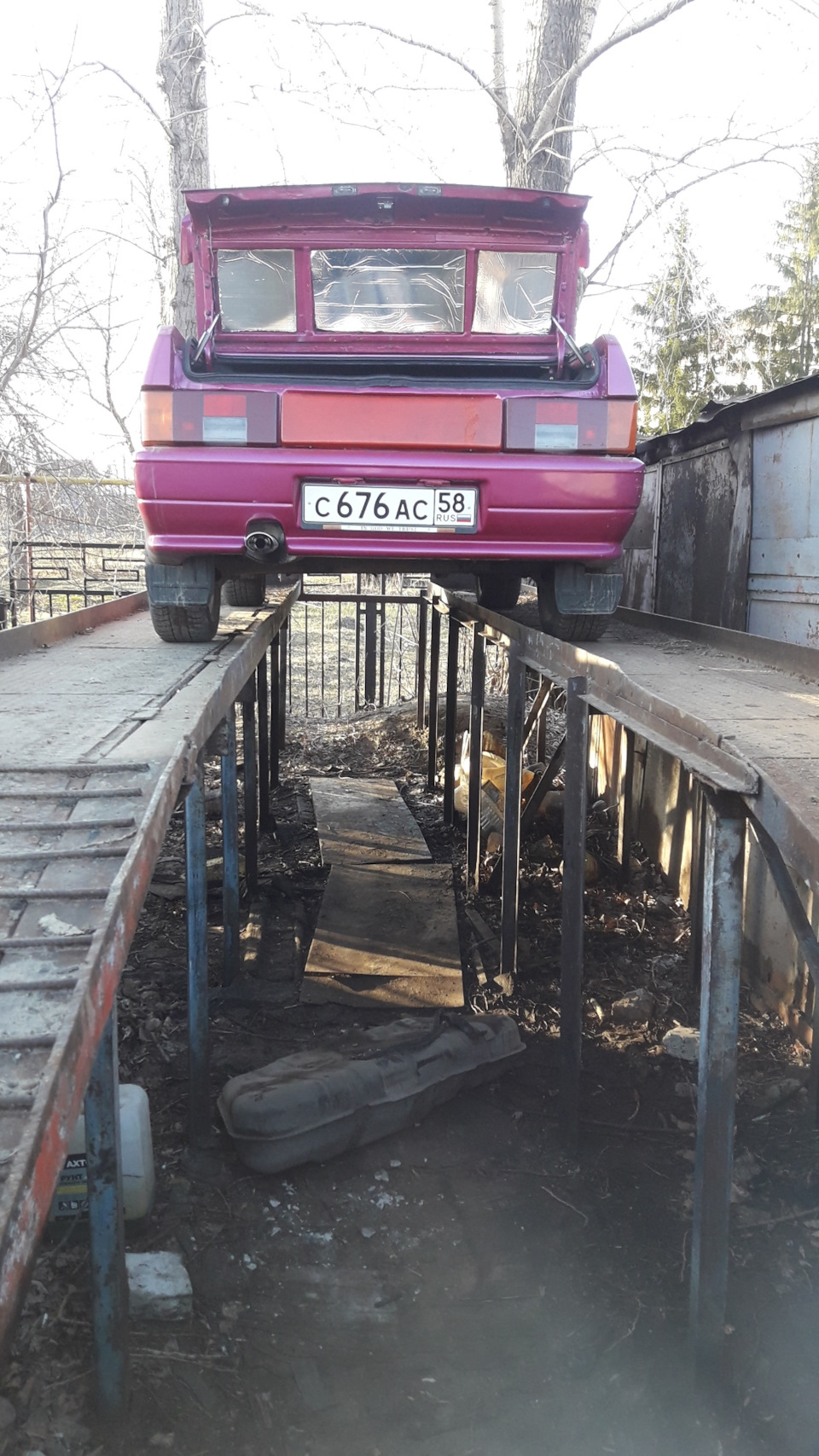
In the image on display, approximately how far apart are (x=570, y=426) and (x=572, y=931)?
181 cm

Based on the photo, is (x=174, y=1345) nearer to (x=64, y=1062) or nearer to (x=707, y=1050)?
(x=707, y=1050)

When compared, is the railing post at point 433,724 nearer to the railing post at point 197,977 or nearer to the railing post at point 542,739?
the railing post at point 542,739

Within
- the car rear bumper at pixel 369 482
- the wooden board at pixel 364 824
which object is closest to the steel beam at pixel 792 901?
the car rear bumper at pixel 369 482

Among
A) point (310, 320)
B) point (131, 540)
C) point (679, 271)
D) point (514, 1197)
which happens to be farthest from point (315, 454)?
point (131, 540)

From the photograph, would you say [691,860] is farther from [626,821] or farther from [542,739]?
[542,739]

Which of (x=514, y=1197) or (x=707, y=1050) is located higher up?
(x=707, y=1050)

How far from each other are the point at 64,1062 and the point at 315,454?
9.11ft

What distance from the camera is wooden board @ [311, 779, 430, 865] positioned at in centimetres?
676

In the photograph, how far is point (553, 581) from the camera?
415cm

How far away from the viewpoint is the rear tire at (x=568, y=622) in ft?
14.0

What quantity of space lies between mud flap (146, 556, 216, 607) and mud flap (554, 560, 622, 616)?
137 centimetres

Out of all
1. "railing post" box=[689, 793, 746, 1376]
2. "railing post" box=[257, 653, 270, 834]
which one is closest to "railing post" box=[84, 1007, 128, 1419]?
"railing post" box=[689, 793, 746, 1376]

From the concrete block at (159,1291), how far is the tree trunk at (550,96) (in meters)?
9.93

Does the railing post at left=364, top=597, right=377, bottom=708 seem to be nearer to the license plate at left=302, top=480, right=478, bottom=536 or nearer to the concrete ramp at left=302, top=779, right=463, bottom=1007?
the concrete ramp at left=302, top=779, right=463, bottom=1007
